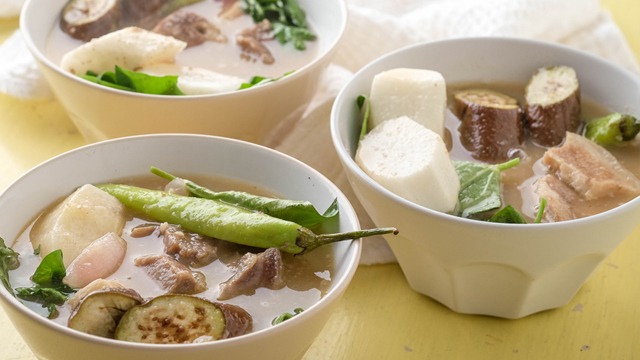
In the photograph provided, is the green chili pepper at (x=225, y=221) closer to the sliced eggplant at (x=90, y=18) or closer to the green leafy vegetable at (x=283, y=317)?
the green leafy vegetable at (x=283, y=317)

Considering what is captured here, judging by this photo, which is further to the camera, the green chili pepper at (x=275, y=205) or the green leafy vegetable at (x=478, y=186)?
the green leafy vegetable at (x=478, y=186)

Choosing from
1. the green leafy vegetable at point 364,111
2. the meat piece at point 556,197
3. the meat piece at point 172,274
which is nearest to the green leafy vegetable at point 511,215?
the meat piece at point 556,197

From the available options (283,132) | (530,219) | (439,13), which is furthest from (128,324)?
(439,13)

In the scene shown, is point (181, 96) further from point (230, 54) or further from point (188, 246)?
point (188, 246)

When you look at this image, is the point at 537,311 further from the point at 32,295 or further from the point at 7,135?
the point at 7,135

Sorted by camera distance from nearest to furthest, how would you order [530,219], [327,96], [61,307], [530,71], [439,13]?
[61,307], [530,219], [530,71], [327,96], [439,13]

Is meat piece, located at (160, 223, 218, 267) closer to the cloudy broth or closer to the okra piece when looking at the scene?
the cloudy broth
